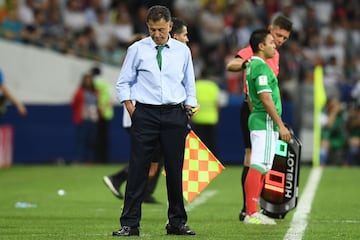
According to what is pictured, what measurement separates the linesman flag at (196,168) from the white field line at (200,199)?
2.01 meters

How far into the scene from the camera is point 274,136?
37.1ft

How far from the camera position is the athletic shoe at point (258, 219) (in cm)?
1128

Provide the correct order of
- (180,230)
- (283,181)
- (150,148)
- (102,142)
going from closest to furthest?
(150,148), (180,230), (283,181), (102,142)

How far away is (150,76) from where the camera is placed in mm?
9867

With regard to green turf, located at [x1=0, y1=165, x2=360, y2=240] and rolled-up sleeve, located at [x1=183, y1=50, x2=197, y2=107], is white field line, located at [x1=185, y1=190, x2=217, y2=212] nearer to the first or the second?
green turf, located at [x1=0, y1=165, x2=360, y2=240]

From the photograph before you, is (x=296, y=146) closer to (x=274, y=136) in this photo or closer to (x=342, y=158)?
(x=274, y=136)

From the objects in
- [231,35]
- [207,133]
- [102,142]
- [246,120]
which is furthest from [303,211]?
[231,35]

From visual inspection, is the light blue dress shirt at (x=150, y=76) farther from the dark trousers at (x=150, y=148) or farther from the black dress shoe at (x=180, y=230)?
the black dress shoe at (x=180, y=230)

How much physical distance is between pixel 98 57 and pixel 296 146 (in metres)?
15.0

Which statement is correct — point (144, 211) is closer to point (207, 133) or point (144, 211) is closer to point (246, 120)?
point (246, 120)

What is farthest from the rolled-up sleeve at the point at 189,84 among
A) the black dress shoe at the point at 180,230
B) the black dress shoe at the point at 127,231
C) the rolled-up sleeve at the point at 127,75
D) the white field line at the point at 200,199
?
the white field line at the point at 200,199

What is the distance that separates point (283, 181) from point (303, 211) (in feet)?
3.74

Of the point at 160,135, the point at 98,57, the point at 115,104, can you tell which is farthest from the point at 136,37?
the point at 98,57

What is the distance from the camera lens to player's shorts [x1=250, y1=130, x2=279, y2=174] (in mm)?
11234
